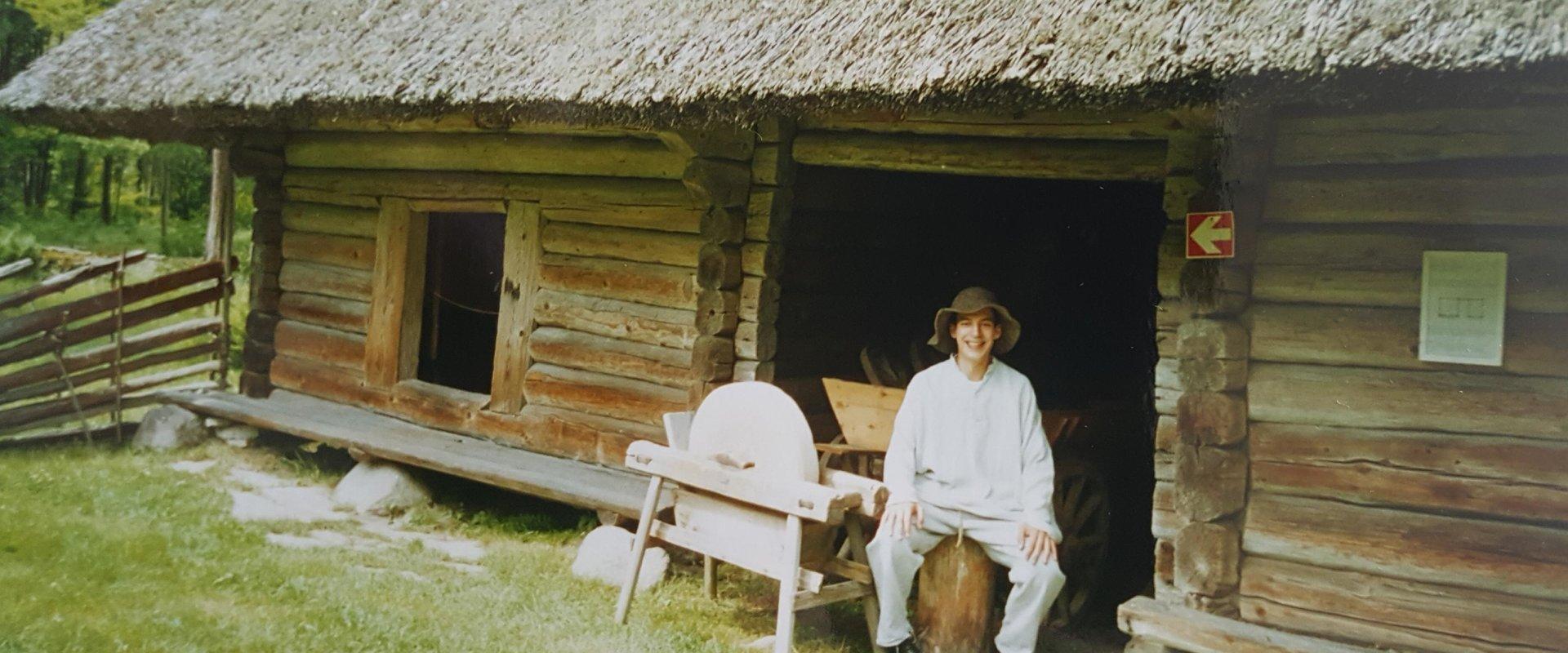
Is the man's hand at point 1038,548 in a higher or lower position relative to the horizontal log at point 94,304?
lower

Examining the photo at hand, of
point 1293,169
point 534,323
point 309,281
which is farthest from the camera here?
point 309,281

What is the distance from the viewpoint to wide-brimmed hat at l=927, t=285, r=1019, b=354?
4301 mm

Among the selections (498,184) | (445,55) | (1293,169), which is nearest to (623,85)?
(445,55)

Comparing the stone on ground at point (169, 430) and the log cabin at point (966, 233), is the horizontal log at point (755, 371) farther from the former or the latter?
the stone on ground at point (169, 430)

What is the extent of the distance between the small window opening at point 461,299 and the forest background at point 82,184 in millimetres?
5878

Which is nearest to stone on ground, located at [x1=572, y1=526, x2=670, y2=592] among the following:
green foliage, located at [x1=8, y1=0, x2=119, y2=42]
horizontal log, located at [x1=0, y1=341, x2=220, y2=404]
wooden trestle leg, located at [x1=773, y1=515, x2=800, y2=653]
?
wooden trestle leg, located at [x1=773, y1=515, x2=800, y2=653]

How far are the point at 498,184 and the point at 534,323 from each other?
82 centimetres

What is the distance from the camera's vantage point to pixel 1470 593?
12.4 feet

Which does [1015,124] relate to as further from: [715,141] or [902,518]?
[902,518]

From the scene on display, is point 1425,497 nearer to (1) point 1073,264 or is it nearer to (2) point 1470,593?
(2) point 1470,593

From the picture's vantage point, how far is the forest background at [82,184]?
12953 mm

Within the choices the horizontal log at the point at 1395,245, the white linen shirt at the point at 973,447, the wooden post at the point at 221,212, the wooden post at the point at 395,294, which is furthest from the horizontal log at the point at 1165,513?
the wooden post at the point at 221,212

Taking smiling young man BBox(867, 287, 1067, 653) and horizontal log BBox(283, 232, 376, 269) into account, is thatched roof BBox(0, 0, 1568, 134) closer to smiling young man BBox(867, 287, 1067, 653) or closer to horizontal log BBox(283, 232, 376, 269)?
smiling young man BBox(867, 287, 1067, 653)

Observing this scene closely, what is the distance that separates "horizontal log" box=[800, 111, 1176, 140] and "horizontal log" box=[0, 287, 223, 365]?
507cm
